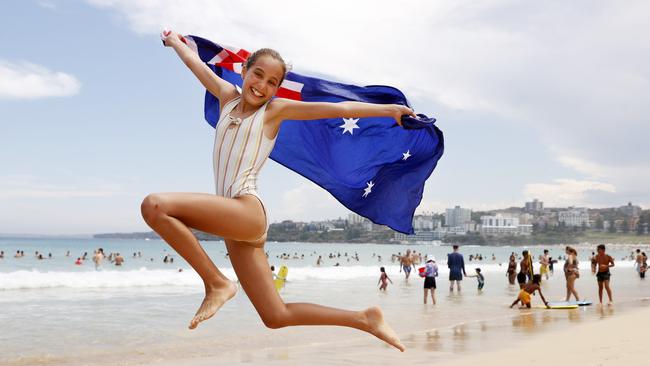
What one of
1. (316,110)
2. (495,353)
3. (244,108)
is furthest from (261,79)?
(495,353)

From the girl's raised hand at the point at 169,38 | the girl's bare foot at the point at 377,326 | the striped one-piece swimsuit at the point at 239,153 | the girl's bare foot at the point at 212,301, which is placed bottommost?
the girl's bare foot at the point at 377,326

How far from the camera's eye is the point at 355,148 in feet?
20.1

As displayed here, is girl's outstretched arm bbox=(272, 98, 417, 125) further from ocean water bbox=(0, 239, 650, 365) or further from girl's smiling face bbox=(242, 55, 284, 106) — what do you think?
ocean water bbox=(0, 239, 650, 365)

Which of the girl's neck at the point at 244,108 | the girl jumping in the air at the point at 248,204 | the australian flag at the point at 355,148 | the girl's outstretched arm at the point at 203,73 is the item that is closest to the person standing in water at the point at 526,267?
the australian flag at the point at 355,148

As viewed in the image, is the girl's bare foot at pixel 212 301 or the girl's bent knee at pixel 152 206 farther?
the girl's bare foot at pixel 212 301

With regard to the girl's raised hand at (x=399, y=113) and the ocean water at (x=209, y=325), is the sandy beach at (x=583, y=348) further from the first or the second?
the girl's raised hand at (x=399, y=113)

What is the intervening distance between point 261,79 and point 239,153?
0.49 meters

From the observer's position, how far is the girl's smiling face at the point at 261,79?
3916 millimetres

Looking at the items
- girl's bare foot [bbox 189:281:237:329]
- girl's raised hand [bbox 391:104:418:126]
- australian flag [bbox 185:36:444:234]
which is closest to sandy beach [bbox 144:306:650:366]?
australian flag [bbox 185:36:444:234]

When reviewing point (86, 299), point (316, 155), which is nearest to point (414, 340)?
point (316, 155)

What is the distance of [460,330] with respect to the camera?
43.8ft

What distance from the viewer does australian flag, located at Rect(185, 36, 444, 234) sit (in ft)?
19.7

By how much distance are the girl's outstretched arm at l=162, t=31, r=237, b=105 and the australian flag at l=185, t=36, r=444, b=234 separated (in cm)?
131

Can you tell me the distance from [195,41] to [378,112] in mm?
2571
